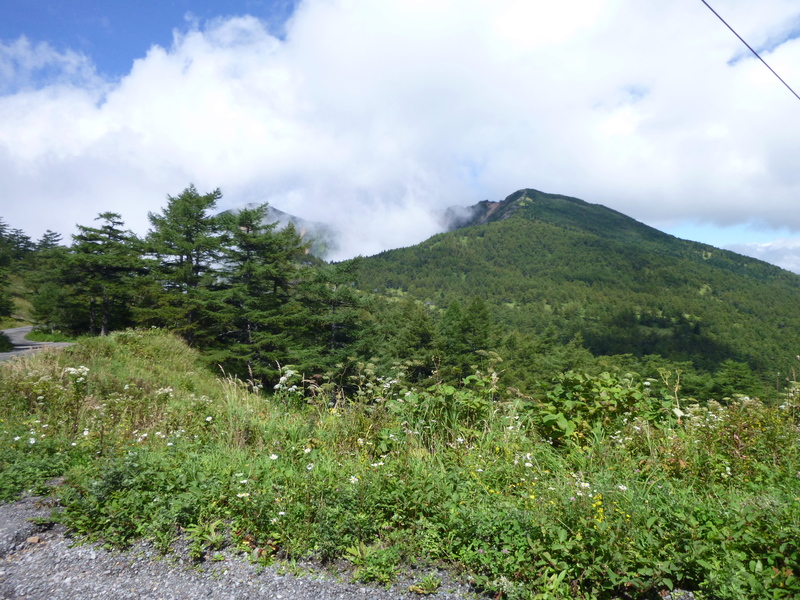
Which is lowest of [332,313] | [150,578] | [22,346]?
[150,578]

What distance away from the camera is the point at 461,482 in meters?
3.50

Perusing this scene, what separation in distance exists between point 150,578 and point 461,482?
7.51 feet

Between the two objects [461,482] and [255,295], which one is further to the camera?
[255,295]

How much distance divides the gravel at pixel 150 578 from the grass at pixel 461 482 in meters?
0.12

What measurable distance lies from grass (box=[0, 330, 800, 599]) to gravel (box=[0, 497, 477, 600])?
0.12 metres

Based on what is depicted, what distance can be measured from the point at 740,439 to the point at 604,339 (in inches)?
5746

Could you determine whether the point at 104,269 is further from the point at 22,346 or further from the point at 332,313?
the point at 332,313

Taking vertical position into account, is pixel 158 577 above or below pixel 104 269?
below

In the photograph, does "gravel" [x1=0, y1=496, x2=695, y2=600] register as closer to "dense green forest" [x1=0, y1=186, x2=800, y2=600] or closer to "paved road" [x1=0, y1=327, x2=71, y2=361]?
"dense green forest" [x1=0, y1=186, x2=800, y2=600]

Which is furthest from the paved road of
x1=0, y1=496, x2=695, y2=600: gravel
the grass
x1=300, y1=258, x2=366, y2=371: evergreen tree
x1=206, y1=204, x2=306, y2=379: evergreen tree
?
x1=300, y1=258, x2=366, y2=371: evergreen tree

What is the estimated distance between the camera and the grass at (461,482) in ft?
8.24

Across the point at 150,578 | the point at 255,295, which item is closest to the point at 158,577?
the point at 150,578

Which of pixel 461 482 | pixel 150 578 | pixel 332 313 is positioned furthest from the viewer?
pixel 332 313

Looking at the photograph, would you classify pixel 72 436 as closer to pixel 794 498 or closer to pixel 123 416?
pixel 123 416
